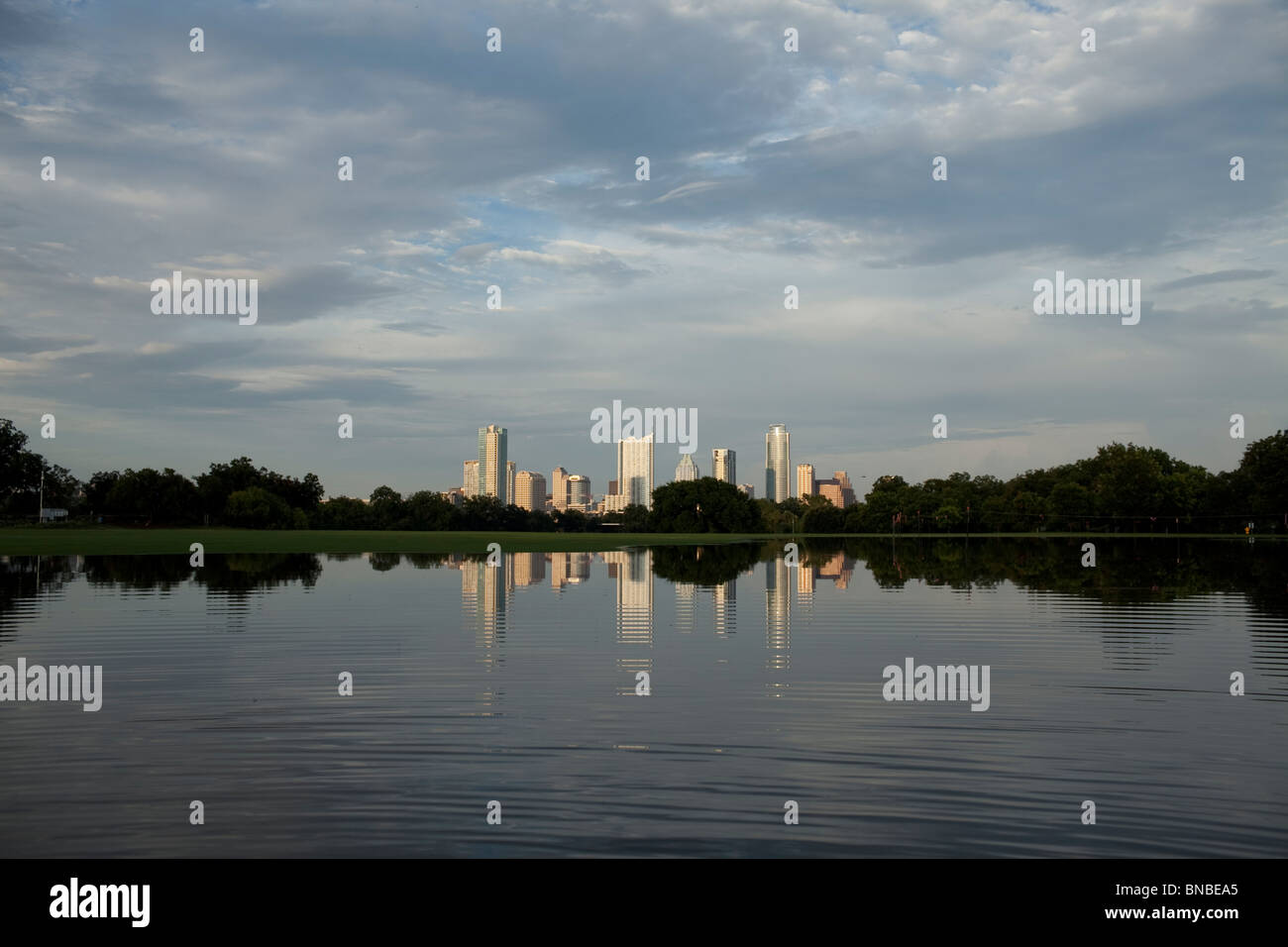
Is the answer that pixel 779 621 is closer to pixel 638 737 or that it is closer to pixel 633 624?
pixel 633 624

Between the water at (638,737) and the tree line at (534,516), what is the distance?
426 feet

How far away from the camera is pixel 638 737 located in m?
11.9

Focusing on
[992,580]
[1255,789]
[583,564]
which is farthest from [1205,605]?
[583,564]

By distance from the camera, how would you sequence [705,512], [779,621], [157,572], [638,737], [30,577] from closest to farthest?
[638,737], [779,621], [30,577], [157,572], [705,512]

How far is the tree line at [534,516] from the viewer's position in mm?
138250

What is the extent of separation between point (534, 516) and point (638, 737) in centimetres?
18950

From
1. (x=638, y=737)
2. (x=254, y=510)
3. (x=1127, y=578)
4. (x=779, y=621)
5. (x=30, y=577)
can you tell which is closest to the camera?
(x=638, y=737)

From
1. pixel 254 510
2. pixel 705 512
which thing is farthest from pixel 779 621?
pixel 705 512

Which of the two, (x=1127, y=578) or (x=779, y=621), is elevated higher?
(x=779, y=621)

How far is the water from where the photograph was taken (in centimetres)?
830

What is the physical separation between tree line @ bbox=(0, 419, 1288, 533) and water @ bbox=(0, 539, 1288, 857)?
426 feet

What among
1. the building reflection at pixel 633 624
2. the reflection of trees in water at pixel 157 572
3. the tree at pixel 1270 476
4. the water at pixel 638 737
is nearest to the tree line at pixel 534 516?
the tree at pixel 1270 476

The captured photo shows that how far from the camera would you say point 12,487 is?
13350 cm
